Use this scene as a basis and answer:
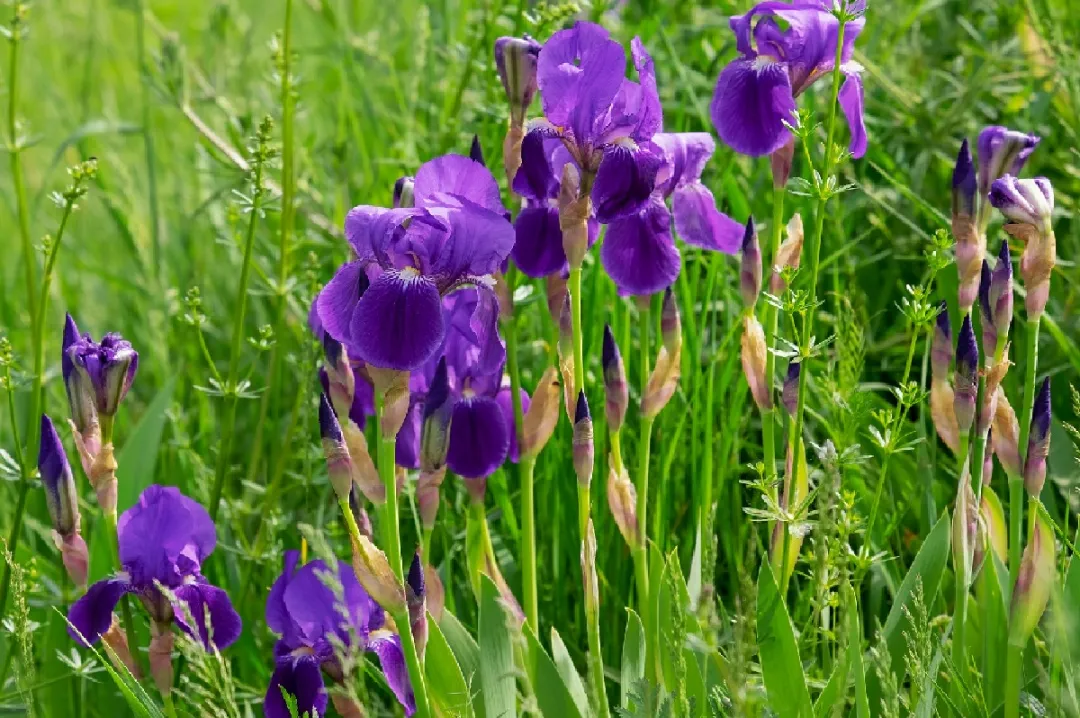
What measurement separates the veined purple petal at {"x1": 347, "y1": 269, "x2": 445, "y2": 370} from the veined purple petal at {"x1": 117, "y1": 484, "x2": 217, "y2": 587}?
0.54 metres

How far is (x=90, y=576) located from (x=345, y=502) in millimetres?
941

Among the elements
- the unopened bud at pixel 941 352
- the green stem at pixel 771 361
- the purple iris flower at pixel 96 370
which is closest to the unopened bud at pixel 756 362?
the green stem at pixel 771 361

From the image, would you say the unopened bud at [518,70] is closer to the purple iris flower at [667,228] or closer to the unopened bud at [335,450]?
the purple iris flower at [667,228]

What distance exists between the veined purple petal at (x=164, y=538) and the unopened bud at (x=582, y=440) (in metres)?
0.59

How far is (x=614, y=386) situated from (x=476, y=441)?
0.22m

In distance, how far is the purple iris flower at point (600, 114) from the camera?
169 centimetres

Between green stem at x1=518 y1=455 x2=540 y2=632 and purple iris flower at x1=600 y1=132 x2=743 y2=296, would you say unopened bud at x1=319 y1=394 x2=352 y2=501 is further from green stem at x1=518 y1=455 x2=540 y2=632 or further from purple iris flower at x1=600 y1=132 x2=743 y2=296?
purple iris flower at x1=600 y1=132 x2=743 y2=296

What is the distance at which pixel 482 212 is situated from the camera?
5.04ft

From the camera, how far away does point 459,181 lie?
1.63m

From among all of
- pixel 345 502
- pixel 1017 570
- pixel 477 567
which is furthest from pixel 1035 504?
pixel 345 502

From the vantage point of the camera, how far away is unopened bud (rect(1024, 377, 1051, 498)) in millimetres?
1683

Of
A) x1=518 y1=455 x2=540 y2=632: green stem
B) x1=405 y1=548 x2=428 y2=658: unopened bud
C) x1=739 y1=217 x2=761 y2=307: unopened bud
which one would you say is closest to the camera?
x1=405 y1=548 x2=428 y2=658: unopened bud

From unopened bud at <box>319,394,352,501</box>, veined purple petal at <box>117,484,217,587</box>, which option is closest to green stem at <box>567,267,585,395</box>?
unopened bud at <box>319,394,352,501</box>

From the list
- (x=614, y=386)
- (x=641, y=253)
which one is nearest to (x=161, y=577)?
(x=614, y=386)
